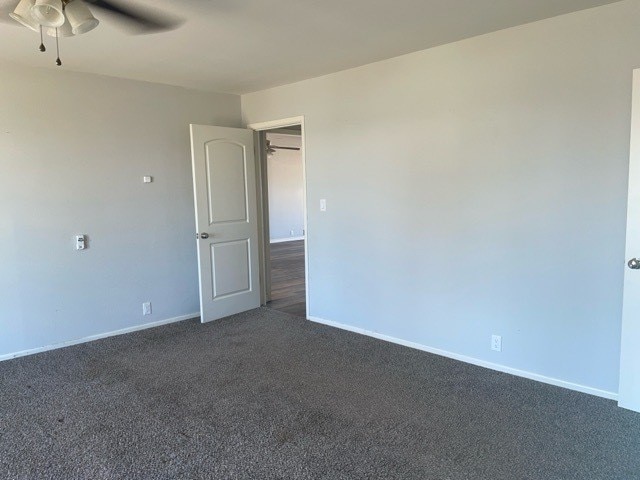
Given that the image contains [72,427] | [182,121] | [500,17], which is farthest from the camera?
[182,121]

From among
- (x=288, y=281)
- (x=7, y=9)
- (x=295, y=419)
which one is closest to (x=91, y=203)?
(x=7, y=9)

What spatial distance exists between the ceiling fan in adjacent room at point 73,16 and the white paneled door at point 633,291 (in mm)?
2812

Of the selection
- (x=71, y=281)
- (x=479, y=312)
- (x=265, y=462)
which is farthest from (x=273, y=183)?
(x=265, y=462)

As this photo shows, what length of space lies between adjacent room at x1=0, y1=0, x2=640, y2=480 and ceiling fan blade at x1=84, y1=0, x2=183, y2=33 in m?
0.02

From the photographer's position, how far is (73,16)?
2221 millimetres

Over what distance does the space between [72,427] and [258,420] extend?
1.09 metres

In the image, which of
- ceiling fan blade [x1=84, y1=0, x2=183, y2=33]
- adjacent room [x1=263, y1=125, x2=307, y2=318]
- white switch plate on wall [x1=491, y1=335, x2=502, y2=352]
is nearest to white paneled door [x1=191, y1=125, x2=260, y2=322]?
ceiling fan blade [x1=84, y1=0, x2=183, y2=33]

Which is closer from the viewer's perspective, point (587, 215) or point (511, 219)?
point (587, 215)

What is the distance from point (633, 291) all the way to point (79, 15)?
3.42 m

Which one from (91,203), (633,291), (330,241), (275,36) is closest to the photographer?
(633,291)

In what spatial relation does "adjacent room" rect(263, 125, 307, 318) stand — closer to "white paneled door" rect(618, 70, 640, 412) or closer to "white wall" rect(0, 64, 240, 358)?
"white wall" rect(0, 64, 240, 358)

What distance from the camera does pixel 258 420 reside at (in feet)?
8.55

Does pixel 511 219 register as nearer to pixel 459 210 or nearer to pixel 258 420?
pixel 459 210

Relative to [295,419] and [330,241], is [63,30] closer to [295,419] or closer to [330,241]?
[295,419]
